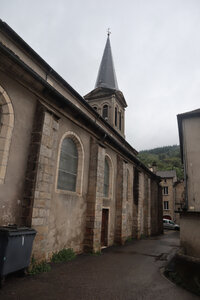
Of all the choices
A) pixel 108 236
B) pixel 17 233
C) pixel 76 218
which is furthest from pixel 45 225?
pixel 108 236

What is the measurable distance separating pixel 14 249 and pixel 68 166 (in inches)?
166

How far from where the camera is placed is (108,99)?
2211 cm

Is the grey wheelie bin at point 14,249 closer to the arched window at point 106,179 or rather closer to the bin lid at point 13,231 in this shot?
the bin lid at point 13,231

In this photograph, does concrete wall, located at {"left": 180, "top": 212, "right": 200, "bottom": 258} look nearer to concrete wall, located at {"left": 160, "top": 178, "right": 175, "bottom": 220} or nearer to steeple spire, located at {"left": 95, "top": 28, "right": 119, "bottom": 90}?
steeple spire, located at {"left": 95, "top": 28, "right": 119, "bottom": 90}

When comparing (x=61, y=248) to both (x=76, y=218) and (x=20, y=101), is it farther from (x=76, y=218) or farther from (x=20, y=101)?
(x=20, y=101)

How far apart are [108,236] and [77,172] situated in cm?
455

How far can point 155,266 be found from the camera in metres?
7.36

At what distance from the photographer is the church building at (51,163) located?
5.80m

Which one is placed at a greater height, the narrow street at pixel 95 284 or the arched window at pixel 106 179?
the arched window at pixel 106 179

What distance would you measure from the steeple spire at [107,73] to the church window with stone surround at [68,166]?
15.6 meters

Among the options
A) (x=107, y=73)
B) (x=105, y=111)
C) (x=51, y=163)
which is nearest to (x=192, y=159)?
(x=51, y=163)

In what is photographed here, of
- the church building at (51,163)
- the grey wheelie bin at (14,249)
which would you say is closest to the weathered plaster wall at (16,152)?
the church building at (51,163)

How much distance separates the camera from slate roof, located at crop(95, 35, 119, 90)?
2370 centimetres

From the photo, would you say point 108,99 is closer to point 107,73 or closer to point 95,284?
point 107,73
